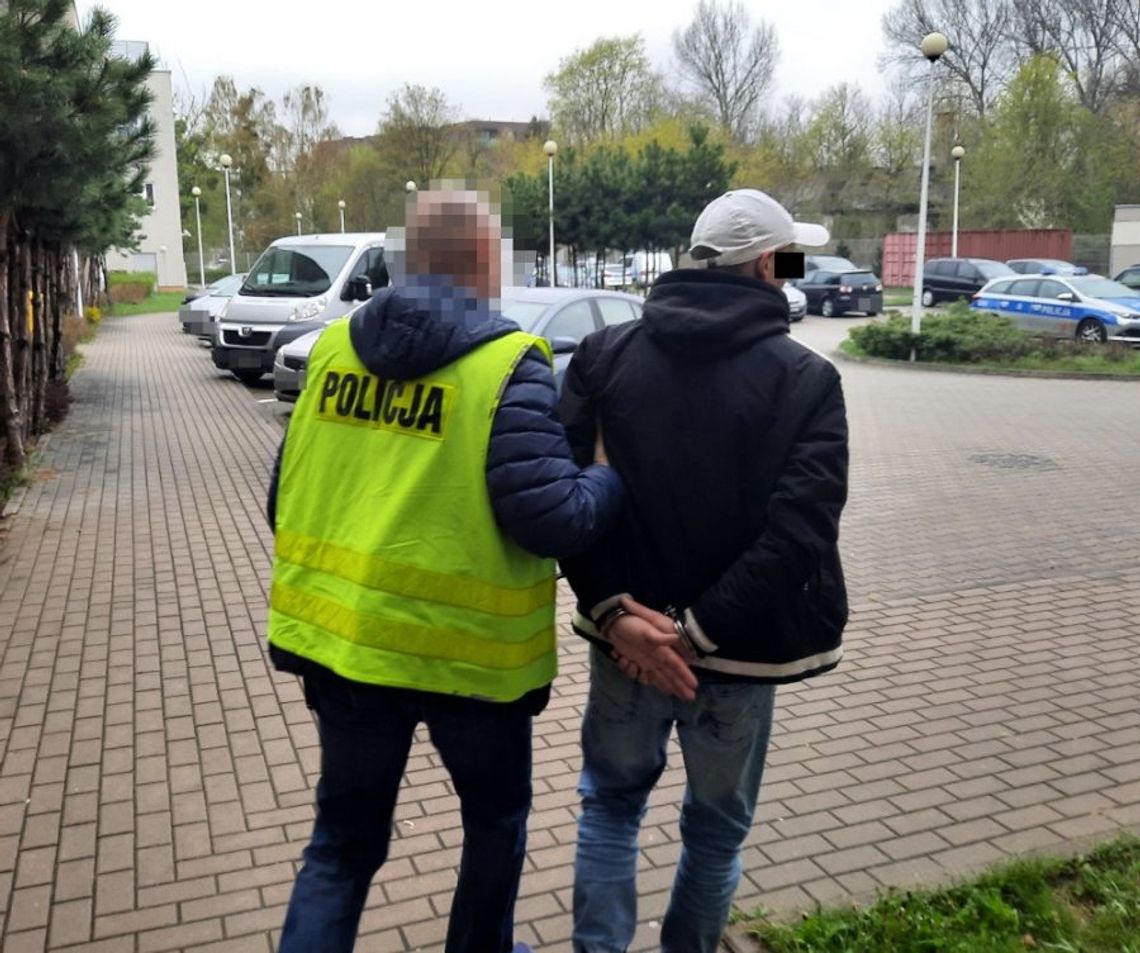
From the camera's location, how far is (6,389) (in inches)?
363

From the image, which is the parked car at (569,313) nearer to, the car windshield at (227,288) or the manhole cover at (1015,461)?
the manhole cover at (1015,461)

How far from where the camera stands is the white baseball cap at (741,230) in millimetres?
2387

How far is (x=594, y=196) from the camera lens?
34969 millimetres

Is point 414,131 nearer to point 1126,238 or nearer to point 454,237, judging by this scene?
point 1126,238

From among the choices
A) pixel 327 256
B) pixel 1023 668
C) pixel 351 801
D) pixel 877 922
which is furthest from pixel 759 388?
pixel 327 256

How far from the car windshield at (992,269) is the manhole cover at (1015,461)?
2216 cm

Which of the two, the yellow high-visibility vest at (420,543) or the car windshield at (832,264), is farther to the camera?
the car windshield at (832,264)

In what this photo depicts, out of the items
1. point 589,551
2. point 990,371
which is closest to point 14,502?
point 589,551

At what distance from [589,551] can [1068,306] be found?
22.7 metres

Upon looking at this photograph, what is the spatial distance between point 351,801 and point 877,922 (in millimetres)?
1570

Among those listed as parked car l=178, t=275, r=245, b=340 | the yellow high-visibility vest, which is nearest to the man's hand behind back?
the yellow high-visibility vest

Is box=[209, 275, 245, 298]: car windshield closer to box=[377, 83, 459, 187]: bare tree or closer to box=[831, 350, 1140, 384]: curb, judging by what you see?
box=[831, 350, 1140, 384]: curb

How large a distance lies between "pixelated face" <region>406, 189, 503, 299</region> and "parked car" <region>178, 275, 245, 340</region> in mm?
21290

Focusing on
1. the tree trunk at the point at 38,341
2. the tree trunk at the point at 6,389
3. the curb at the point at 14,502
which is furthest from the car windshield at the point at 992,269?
the curb at the point at 14,502
